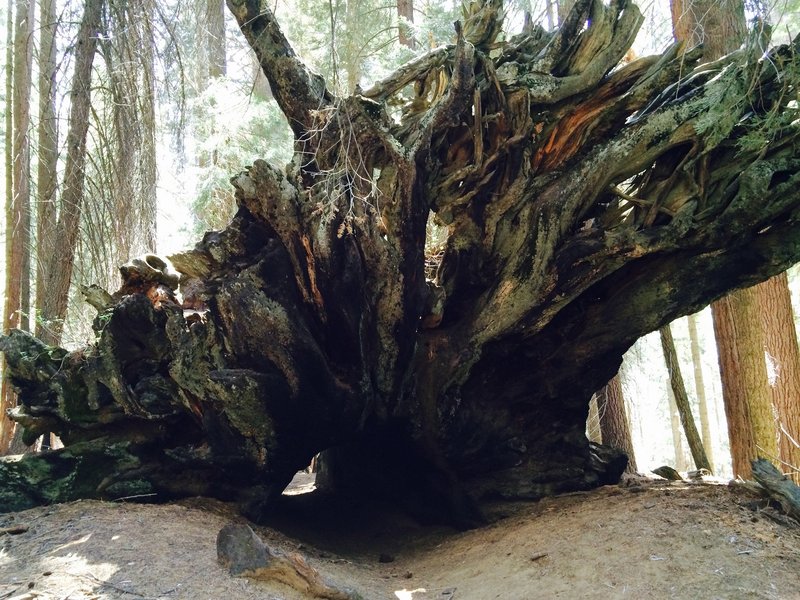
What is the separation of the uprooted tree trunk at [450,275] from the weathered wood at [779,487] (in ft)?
4.82

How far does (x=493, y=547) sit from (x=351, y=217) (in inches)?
117

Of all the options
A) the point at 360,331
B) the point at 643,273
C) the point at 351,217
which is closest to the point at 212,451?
the point at 360,331

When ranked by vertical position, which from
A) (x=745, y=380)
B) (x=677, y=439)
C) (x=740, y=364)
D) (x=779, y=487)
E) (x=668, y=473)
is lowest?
(x=677, y=439)

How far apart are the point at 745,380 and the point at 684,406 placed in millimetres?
853

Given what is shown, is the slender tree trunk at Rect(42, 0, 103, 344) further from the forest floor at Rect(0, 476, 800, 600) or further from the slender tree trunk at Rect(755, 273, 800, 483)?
the slender tree trunk at Rect(755, 273, 800, 483)

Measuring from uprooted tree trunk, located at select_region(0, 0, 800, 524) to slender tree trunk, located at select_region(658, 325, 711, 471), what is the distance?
6.44 ft

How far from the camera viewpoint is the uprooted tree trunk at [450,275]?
17.9 ft

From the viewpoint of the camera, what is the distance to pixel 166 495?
18.4ft

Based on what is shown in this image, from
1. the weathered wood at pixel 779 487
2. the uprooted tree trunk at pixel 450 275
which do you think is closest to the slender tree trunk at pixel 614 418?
the uprooted tree trunk at pixel 450 275

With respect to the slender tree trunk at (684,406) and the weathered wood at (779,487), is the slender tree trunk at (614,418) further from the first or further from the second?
the weathered wood at (779,487)

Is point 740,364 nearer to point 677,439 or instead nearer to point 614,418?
point 614,418

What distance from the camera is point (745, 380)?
7.37m

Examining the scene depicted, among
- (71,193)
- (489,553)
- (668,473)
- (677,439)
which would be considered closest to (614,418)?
(668,473)

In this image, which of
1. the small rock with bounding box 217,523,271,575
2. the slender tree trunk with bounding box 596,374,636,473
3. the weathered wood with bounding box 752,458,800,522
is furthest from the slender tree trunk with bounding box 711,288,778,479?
the small rock with bounding box 217,523,271,575
